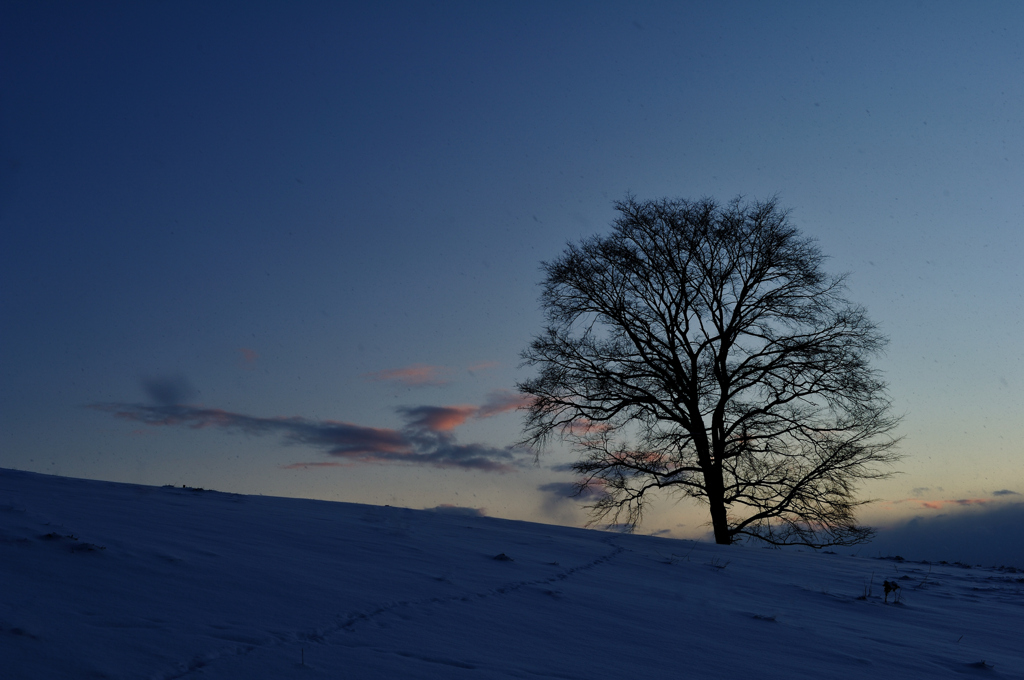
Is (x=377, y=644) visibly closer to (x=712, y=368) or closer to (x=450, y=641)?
(x=450, y=641)

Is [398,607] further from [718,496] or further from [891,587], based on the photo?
[718,496]

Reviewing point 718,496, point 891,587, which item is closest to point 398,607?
point 891,587

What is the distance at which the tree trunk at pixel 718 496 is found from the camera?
12.3 meters

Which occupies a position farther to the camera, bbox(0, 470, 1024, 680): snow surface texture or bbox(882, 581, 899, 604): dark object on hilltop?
bbox(882, 581, 899, 604): dark object on hilltop

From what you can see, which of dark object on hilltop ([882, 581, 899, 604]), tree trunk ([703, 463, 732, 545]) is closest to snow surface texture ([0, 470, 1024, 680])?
dark object on hilltop ([882, 581, 899, 604])

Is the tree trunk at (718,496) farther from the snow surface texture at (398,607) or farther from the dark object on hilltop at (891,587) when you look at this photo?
the dark object on hilltop at (891,587)

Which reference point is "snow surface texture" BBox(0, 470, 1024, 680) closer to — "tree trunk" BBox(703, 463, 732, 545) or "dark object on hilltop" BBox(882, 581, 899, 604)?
"dark object on hilltop" BBox(882, 581, 899, 604)

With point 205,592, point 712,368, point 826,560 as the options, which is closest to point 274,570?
point 205,592

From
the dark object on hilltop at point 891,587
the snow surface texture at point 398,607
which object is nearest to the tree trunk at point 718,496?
the snow surface texture at point 398,607

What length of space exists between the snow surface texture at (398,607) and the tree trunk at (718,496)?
602 cm

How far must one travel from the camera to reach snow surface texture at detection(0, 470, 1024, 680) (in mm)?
2375

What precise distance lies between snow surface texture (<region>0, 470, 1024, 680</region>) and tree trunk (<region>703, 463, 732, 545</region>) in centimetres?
602

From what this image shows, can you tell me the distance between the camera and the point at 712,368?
12.7 meters

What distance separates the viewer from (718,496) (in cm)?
1234
